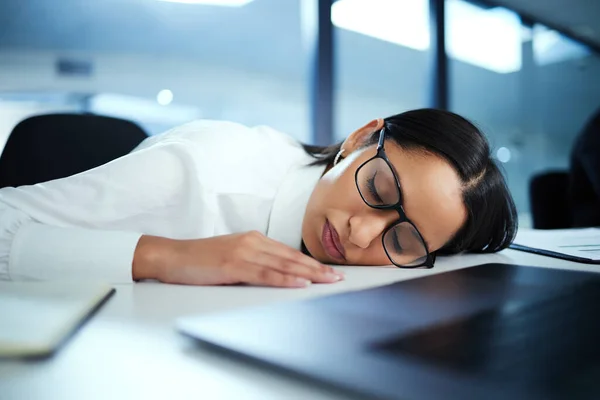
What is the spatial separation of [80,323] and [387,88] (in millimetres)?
3317

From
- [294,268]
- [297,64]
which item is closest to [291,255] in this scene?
[294,268]

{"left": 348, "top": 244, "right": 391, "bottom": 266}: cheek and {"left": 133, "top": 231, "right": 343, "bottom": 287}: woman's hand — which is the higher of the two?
{"left": 133, "top": 231, "right": 343, "bottom": 287}: woman's hand

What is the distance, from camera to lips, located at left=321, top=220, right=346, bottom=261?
2.29ft

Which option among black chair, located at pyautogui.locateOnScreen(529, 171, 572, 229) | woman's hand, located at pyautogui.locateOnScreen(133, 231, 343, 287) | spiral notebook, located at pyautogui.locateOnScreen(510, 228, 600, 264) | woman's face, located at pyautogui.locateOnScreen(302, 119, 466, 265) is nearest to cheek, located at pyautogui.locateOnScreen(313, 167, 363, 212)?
woman's face, located at pyautogui.locateOnScreen(302, 119, 466, 265)

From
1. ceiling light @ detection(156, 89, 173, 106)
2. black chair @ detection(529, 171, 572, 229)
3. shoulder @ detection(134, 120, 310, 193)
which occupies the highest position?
ceiling light @ detection(156, 89, 173, 106)

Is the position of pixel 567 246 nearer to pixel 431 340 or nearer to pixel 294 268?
pixel 294 268

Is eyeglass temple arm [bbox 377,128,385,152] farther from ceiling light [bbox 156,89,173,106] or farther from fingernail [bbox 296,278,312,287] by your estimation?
ceiling light [bbox 156,89,173,106]

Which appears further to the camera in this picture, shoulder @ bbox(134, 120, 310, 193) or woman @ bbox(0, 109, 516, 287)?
shoulder @ bbox(134, 120, 310, 193)

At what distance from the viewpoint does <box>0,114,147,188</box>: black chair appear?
107 centimetres

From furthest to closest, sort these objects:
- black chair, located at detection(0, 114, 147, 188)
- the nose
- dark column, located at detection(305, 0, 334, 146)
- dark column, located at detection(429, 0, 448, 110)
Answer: dark column, located at detection(429, 0, 448, 110) < dark column, located at detection(305, 0, 334, 146) < black chair, located at detection(0, 114, 147, 188) < the nose

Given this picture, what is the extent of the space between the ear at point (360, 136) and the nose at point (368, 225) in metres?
0.23

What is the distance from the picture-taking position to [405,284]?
1.44ft

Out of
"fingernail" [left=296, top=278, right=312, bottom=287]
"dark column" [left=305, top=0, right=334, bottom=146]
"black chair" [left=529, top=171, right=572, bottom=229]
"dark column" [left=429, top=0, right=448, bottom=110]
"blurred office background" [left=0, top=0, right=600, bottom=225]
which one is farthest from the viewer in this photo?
"dark column" [left=429, top=0, right=448, bottom=110]

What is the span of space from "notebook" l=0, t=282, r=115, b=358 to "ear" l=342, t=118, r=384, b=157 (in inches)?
22.2
